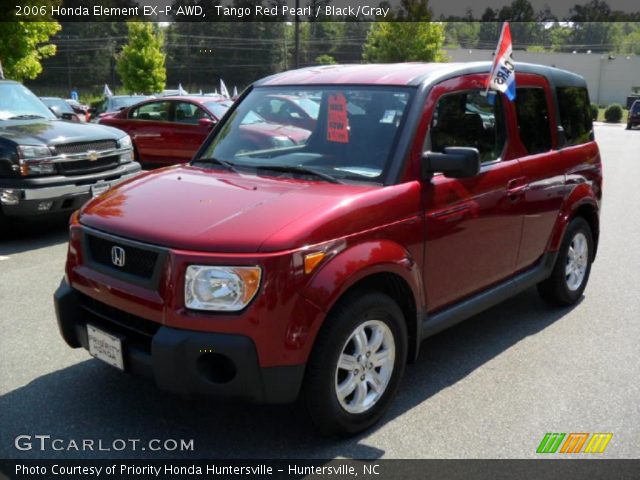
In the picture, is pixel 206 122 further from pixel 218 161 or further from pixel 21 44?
pixel 21 44

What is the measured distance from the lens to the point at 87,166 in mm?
7758

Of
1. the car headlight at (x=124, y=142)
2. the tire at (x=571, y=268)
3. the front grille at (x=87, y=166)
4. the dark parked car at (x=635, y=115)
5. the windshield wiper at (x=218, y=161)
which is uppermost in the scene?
the windshield wiper at (x=218, y=161)

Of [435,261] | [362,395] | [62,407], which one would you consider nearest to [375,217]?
[435,261]

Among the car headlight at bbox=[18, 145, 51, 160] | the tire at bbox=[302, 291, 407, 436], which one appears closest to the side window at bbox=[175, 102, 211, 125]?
the car headlight at bbox=[18, 145, 51, 160]

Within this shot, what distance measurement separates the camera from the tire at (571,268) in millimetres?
5234

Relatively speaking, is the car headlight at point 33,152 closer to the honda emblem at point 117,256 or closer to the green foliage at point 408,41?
the honda emblem at point 117,256

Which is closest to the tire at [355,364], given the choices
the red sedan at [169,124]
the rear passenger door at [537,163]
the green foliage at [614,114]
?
the rear passenger door at [537,163]

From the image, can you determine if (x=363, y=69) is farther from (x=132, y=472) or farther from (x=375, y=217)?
(x=132, y=472)

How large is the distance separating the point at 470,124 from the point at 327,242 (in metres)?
1.65

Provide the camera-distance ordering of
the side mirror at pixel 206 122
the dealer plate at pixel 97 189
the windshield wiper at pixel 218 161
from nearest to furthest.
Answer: the windshield wiper at pixel 218 161, the dealer plate at pixel 97 189, the side mirror at pixel 206 122

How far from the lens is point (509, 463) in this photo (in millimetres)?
3219

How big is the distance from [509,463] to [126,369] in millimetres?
1958

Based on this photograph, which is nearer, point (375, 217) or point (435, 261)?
point (375, 217)

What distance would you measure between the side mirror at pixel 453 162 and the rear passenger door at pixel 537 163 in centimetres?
109
